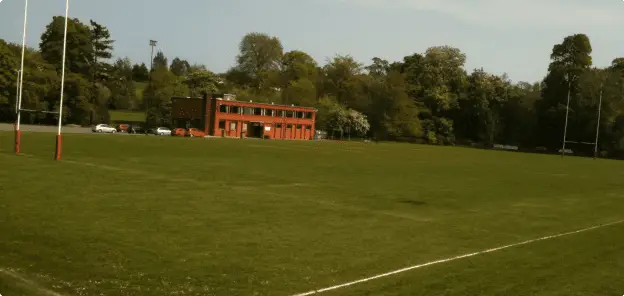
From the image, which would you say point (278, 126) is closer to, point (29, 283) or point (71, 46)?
point (71, 46)

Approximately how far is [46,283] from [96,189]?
11548 millimetres

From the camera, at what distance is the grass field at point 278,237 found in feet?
30.6

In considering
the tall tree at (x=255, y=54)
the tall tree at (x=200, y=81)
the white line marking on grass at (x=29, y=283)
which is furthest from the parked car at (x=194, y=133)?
the white line marking on grass at (x=29, y=283)

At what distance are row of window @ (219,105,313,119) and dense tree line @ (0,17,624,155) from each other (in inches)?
455

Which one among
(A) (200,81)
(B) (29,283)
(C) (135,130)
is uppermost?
(A) (200,81)

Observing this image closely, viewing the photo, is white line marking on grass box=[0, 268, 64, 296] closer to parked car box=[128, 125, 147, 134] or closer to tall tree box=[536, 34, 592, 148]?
parked car box=[128, 125, 147, 134]

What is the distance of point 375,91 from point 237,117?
132 ft

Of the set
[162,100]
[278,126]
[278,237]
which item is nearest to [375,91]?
[278,126]

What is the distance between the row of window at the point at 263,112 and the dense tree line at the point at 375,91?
11547 mm

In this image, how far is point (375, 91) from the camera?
126 meters

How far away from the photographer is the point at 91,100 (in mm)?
99250

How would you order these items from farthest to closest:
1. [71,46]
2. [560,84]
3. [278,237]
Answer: [560,84] < [71,46] < [278,237]

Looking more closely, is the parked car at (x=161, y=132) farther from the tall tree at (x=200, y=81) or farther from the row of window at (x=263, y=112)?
the tall tree at (x=200, y=81)

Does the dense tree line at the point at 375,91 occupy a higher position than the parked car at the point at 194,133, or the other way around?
the dense tree line at the point at 375,91
